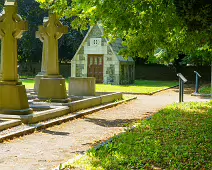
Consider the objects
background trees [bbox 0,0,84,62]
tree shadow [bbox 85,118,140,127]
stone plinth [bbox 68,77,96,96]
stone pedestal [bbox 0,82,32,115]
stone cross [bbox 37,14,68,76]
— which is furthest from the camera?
background trees [bbox 0,0,84,62]

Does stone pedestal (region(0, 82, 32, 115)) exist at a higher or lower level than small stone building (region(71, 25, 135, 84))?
lower

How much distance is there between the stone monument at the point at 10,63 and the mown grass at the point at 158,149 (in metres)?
3.18

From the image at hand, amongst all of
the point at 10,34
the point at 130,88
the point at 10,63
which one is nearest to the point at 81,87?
the point at 10,63

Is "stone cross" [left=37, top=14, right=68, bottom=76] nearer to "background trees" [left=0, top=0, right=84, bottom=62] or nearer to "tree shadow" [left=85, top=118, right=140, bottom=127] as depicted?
"tree shadow" [left=85, top=118, right=140, bottom=127]

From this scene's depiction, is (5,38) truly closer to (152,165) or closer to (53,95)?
(53,95)

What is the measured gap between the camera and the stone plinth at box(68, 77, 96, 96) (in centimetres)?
1645

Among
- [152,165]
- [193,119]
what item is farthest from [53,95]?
[152,165]

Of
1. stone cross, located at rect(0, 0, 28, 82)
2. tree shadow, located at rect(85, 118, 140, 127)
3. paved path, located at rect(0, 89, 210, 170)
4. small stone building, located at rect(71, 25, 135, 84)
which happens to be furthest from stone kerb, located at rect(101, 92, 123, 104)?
small stone building, located at rect(71, 25, 135, 84)

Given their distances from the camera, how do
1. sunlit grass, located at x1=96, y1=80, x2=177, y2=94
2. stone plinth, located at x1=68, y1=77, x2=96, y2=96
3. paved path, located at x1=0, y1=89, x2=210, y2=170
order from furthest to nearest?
sunlit grass, located at x1=96, y1=80, x2=177, y2=94 < stone plinth, located at x1=68, y1=77, x2=96, y2=96 < paved path, located at x1=0, y1=89, x2=210, y2=170

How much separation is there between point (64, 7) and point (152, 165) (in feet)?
24.5

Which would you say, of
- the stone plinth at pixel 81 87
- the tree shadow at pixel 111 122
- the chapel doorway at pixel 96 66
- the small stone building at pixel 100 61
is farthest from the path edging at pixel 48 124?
the chapel doorway at pixel 96 66

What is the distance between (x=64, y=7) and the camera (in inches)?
488

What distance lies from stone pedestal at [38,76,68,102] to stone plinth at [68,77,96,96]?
9.39 ft

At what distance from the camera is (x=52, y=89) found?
13523 mm
